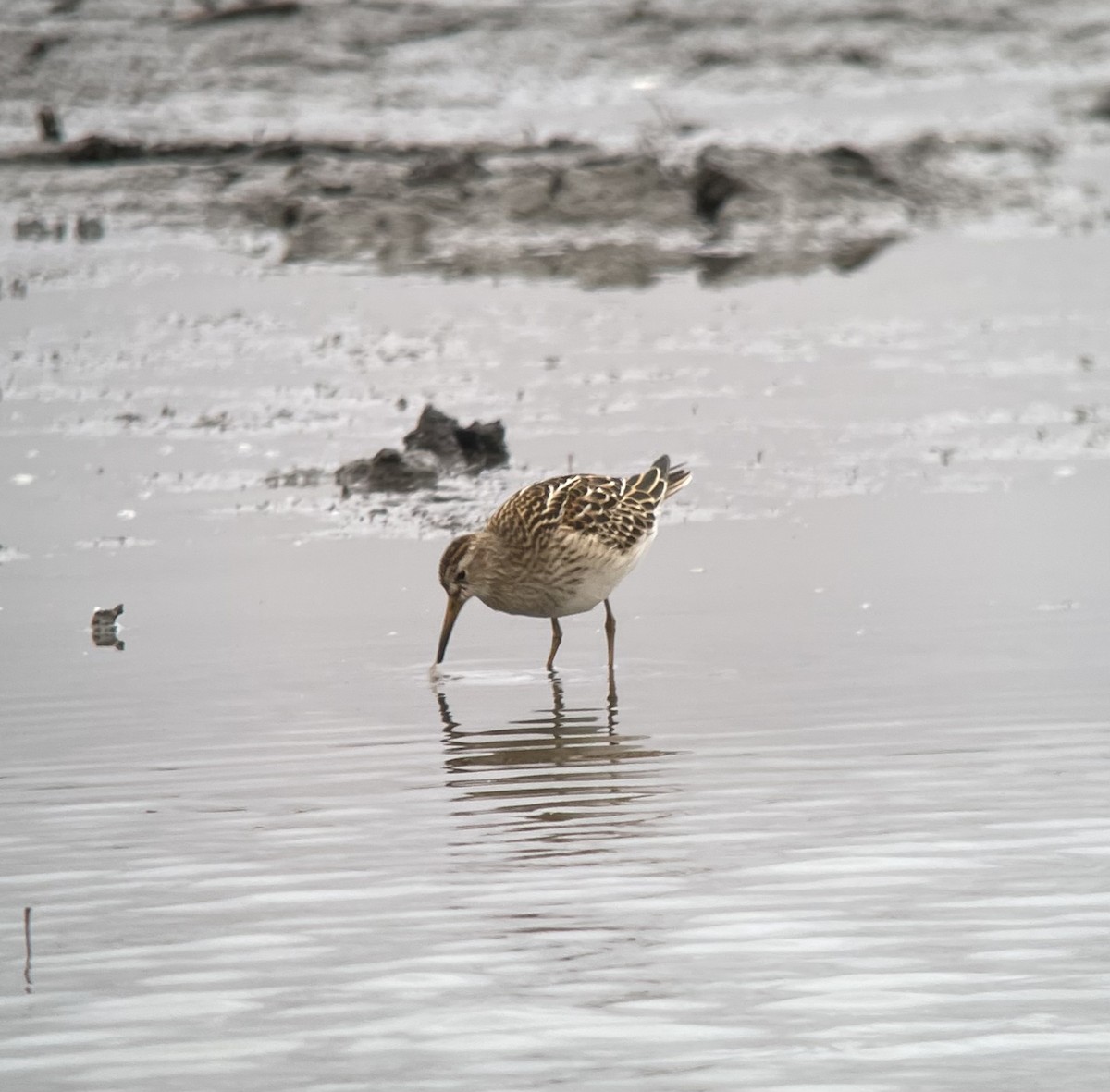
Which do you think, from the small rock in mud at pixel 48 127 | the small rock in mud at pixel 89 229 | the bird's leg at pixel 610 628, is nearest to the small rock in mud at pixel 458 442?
the bird's leg at pixel 610 628

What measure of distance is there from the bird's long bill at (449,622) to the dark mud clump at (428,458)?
262 centimetres

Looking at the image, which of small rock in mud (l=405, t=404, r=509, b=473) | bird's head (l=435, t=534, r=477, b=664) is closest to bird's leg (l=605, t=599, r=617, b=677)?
bird's head (l=435, t=534, r=477, b=664)

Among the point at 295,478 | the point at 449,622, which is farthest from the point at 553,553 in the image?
the point at 295,478

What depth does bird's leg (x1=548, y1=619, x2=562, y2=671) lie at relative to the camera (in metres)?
9.19

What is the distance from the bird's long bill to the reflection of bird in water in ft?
1.67

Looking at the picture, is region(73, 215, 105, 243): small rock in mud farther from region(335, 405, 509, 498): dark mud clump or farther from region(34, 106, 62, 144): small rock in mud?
region(335, 405, 509, 498): dark mud clump

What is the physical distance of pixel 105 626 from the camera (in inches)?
374

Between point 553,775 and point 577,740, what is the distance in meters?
0.53

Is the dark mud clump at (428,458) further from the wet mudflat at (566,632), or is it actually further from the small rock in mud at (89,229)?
the small rock in mud at (89,229)

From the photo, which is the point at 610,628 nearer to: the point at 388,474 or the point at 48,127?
the point at 388,474

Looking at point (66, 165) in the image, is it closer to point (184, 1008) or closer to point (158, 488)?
point (158, 488)

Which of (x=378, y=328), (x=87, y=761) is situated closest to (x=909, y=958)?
(x=87, y=761)

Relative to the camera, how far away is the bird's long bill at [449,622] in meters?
9.05

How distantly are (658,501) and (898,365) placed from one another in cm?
567
